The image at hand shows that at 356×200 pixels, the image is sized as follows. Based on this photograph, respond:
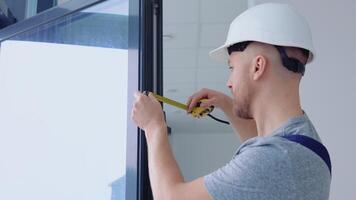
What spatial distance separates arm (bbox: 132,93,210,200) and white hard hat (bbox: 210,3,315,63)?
255mm

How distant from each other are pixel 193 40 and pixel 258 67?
7.78ft

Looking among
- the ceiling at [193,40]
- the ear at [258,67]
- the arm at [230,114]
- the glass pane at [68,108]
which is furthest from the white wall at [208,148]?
the ear at [258,67]

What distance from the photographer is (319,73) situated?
1679 mm

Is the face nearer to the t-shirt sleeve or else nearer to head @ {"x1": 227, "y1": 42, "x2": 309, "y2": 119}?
head @ {"x1": 227, "y1": 42, "x2": 309, "y2": 119}

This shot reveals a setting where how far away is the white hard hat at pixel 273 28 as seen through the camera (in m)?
0.95

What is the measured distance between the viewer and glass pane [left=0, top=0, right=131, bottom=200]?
1.25 metres

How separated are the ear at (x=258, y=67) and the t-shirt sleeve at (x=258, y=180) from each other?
0.68 ft

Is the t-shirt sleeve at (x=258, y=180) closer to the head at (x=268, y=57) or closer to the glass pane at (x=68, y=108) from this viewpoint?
the head at (x=268, y=57)

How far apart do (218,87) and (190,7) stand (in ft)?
4.85

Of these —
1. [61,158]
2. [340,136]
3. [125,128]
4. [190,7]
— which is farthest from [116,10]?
[190,7]

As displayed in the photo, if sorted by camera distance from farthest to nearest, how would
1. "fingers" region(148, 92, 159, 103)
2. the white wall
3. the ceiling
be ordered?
the white wall, the ceiling, "fingers" region(148, 92, 159, 103)

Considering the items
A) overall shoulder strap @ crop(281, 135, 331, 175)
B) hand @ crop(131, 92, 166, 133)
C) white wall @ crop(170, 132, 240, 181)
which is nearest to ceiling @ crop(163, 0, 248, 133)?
hand @ crop(131, 92, 166, 133)

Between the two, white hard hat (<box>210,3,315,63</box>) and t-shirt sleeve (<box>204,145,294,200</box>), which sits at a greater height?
white hard hat (<box>210,3,315,63</box>)

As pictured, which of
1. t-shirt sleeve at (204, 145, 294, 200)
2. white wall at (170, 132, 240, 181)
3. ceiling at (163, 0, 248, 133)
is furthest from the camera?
white wall at (170, 132, 240, 181)
